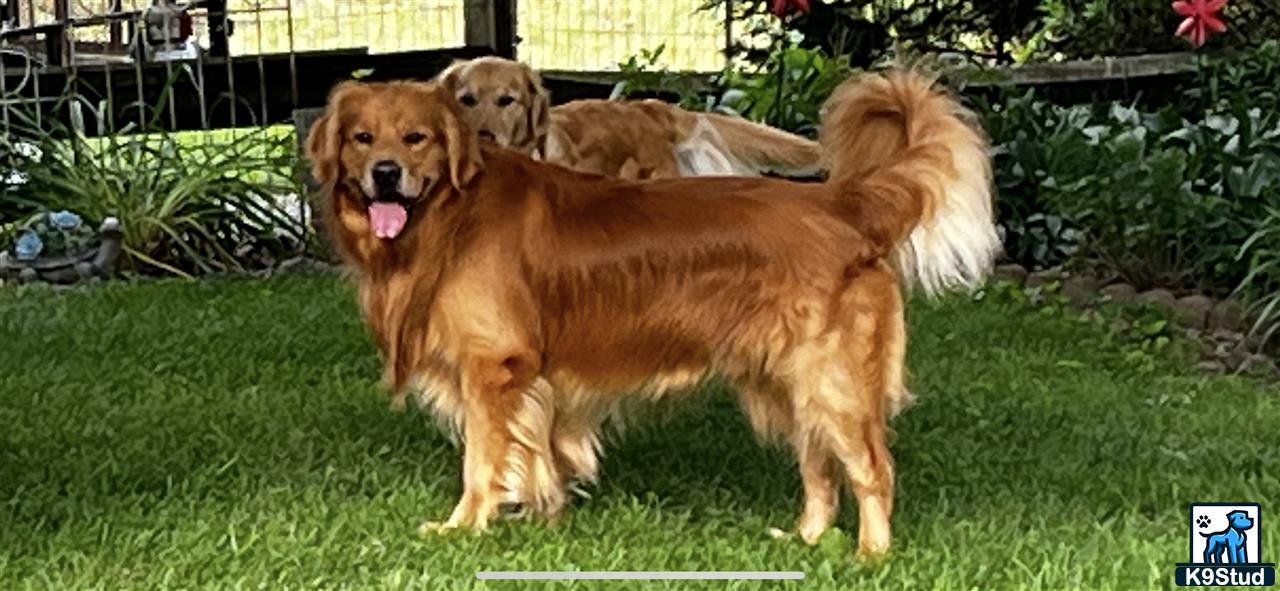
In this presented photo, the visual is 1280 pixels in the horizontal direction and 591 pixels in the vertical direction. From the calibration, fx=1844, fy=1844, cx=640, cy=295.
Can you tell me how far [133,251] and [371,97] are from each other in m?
4.19

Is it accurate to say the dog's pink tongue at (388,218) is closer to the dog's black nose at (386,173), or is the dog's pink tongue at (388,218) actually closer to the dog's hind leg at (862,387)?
the dog's black nose at (386,173)

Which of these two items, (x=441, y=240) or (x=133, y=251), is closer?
(x=441, y=240)

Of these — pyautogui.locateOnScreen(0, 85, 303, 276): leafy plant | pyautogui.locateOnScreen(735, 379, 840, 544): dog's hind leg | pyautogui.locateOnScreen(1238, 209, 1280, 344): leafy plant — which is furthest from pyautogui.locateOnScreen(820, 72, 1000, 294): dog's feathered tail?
pyautogui.locateOnScreen(0, 85, 303, 276): leafy plant

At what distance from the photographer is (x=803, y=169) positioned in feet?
23.3

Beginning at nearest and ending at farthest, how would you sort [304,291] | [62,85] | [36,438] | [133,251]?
[36,438]
[304,291]
[133,251]
[62,85]

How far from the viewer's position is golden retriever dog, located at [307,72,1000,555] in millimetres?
4102

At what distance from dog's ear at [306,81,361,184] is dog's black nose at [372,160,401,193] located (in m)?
0.11

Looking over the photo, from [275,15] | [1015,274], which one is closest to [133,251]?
[1015,274]

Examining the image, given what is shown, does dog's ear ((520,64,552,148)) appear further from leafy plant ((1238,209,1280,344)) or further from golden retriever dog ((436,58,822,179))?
leafy plant ((1238,209,1280,344))

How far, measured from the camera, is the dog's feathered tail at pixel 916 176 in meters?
4.16

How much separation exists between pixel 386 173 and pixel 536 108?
1.80 meters

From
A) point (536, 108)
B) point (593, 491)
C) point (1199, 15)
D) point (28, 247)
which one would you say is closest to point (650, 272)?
point (593, 491)

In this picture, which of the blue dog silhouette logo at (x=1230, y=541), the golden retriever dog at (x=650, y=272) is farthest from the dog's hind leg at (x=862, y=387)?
the blue dog silhouette logo at (x=1230, y=541)

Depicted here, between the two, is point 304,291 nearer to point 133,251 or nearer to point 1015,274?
point 133,251
